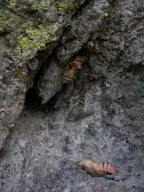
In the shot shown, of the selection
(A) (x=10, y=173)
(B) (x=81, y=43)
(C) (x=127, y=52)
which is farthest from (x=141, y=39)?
(A) (x=10, y=173)

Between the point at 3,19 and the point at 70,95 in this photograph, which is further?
the point at 70,95

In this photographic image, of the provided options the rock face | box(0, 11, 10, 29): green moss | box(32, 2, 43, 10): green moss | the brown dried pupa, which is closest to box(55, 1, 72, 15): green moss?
the rock face

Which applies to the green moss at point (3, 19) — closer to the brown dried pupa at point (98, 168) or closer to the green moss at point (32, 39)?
the green moss at point (32, 39)

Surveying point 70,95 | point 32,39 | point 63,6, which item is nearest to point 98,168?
point 70,95

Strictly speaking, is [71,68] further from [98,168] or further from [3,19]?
[98,168]

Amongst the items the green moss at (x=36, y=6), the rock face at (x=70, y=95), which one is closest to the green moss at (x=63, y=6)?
the rock face at (x=70, y=95)

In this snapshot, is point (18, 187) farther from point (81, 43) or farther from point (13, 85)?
point (81, 43)
